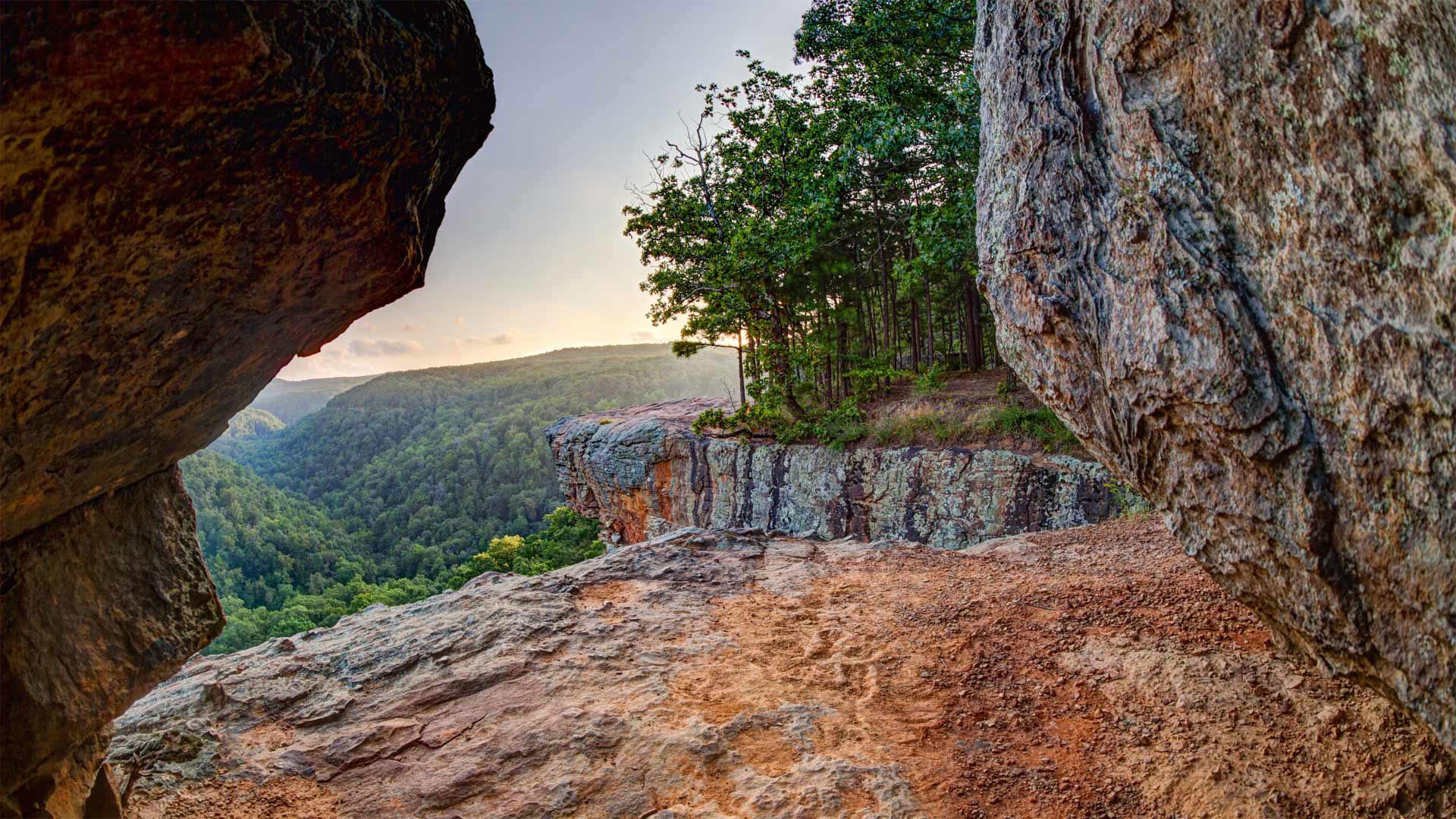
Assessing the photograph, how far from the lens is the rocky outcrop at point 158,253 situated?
5.97ft

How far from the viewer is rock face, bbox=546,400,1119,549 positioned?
38.4 feet

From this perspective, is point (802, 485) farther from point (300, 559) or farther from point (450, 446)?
point (450, 446)

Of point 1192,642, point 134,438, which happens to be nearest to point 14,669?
point 134,438

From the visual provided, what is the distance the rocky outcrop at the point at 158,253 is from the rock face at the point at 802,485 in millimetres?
10035

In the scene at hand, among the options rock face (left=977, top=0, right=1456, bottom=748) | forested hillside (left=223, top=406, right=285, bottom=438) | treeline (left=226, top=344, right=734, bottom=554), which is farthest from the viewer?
forested hillside (left=223, top=406, right=285, bottom=438)

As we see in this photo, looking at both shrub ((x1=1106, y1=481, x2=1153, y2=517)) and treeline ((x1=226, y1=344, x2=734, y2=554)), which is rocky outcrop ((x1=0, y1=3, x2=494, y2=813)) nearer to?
shrub ((x1=1106, y1=481, x2=1153, y2=517))

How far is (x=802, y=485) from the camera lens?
54.3 feet

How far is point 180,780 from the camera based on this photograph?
4.07 m

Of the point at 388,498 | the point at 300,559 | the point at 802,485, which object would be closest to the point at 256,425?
the point at 388,498

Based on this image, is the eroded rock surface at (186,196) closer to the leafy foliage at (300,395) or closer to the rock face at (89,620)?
the rock face at (89,620)

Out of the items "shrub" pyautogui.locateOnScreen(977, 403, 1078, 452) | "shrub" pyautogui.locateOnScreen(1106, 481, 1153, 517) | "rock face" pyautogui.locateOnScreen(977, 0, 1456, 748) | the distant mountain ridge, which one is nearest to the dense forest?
"shrub" pyautogui.locateOnScreen(977, 403, 1078, 452)

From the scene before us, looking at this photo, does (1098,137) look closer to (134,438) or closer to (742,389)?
(134,438)

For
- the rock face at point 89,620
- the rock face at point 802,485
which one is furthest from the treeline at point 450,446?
the rock face at point 89,620

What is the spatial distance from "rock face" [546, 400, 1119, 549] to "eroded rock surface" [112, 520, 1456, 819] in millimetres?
4863
